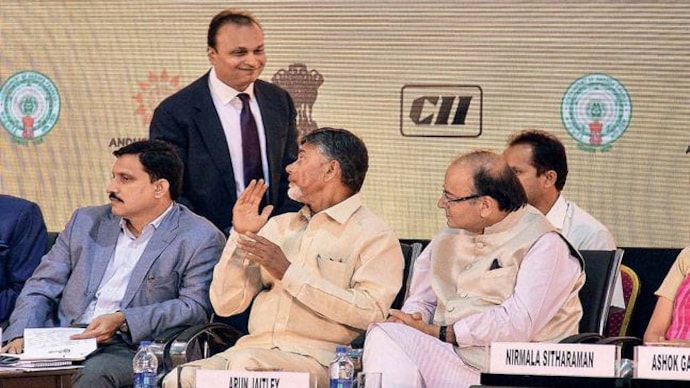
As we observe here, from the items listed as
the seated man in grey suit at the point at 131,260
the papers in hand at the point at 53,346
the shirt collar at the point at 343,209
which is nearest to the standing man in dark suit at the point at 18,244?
the seated man in grey suit at the point at 131,260

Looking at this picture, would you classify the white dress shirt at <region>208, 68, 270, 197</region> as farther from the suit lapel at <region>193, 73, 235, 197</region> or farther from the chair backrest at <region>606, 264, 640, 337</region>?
the chair backrest at <region>606, 264, 640, 337</region>

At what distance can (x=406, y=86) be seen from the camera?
683cm

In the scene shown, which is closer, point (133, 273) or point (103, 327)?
point (103, 327)

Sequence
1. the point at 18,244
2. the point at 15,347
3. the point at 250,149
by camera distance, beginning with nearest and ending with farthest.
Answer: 1. the point at 15,347
2. the point at 18,244
3. the point at 250,149

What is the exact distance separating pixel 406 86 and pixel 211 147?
1.04m

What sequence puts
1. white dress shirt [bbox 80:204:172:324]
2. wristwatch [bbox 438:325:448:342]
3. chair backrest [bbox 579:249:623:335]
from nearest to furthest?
wristwatch [bbox 438:325:448:342], chair backrest [bbox 579:249:623:335], white dress shirt [bbox 80:204:172:324]

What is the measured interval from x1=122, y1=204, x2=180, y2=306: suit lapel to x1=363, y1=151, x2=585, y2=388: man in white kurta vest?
3.64 feet

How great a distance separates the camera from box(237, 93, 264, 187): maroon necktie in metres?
6.73

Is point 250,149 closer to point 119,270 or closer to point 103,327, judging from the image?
point 119,270

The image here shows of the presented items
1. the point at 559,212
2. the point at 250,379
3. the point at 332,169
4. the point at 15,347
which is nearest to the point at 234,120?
the point at 332,169

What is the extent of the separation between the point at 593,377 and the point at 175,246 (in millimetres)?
2202

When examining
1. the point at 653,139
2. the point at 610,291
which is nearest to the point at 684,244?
the point at 653,139

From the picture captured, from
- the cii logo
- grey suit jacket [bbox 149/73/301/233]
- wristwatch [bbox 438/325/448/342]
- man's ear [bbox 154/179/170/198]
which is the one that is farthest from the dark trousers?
the cii logo

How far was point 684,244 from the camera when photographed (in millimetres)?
6637
